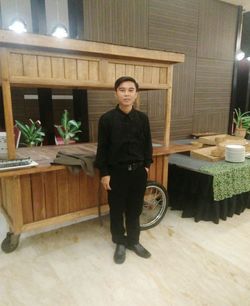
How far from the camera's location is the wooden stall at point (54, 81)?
6.89 feet

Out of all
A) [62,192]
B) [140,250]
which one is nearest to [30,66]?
[62,192]

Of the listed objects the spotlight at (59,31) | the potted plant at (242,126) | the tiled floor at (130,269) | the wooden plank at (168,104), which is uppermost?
the spotlight at (59,31)

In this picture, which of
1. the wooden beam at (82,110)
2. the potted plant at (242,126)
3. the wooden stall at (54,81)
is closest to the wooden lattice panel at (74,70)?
the wooden stall at (54,81)

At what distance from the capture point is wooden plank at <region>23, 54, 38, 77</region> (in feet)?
6.97

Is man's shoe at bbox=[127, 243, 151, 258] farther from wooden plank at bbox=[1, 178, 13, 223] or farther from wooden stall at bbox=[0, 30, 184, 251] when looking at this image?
wooden plank at bbox=[1, 178, 13, 223]

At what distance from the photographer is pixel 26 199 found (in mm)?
2383

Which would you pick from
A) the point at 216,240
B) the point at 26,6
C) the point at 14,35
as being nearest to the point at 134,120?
the point at 14,35

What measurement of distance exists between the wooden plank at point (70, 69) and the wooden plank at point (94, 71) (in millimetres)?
160

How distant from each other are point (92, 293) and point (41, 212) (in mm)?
903

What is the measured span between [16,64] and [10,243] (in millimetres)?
1634

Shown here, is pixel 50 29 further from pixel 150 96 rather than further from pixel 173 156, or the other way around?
pixel 173 156

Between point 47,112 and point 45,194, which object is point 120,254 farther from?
point 47,112

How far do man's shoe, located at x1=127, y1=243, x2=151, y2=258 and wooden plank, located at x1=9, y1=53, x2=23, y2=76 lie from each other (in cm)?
184

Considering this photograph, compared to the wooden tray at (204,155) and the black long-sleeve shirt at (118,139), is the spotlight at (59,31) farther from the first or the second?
the wooden tray at (204,155)
